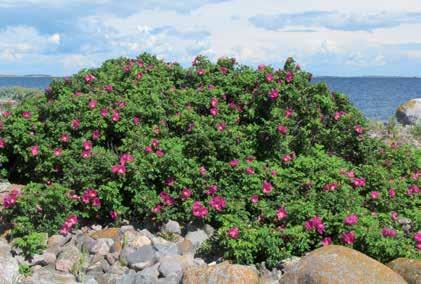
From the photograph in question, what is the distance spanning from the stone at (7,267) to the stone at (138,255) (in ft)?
3.93

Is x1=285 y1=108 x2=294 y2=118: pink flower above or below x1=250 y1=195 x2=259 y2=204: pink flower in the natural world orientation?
above

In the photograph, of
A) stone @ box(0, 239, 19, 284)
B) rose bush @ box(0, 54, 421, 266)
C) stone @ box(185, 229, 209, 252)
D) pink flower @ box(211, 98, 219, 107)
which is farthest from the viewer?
pink flower @ box(211, 98, 219, 107)

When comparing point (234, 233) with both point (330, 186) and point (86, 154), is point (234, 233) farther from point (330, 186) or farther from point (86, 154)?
point (86, 154)

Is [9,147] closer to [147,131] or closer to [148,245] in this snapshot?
[147,131]

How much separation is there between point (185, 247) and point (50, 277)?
1.61 metres

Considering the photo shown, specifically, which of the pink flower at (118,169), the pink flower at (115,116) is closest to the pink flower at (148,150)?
the pink flower at (118,169)

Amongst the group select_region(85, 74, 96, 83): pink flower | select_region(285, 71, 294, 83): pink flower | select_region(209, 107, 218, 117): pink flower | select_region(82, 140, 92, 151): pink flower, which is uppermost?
select_region(85, 74, 96, 83): pink flower

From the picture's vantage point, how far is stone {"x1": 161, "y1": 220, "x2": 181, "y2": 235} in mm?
7305

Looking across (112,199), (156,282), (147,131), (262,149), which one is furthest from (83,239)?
(262,149)

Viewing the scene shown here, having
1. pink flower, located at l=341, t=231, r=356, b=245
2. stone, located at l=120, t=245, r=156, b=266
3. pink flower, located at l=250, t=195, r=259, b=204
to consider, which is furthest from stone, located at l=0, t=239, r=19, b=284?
pink flower, located at l=341, t=231, r=356, b=245

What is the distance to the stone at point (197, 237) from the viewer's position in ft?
23.4

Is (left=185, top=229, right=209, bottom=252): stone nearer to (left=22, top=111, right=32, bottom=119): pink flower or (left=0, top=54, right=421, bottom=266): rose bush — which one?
(left=0, top=54, right=421, bottom=266): rose bush

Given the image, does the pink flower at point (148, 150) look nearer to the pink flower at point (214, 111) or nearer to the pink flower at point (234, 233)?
the pink flower at point (214, 111)

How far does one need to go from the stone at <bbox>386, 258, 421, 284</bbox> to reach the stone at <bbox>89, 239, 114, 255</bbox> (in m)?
3.28
